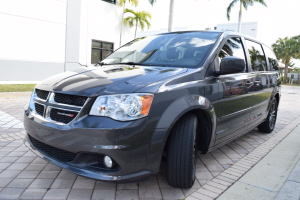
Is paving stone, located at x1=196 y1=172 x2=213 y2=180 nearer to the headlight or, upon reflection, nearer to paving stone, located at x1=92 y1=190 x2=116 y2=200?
paving stone, located at x1=92 y1=190 x2=116 y2=200

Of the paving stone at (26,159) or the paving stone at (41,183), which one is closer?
the paving stone at (41,183)

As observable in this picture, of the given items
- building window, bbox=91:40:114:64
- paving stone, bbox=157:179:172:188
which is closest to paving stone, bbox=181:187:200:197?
paving stone, bbox=157:179:172:188

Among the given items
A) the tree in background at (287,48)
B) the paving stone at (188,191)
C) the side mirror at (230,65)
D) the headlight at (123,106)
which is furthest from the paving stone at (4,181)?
the tree in background at (287,48)

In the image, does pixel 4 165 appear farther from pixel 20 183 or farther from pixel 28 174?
pixel 20 183

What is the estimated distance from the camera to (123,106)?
2117mm

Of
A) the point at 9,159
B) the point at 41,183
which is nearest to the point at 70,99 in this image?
the point at 41,183

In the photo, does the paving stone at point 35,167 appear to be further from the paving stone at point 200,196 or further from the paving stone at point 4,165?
the paving stone at point 200,196

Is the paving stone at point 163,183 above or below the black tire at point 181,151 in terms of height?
below

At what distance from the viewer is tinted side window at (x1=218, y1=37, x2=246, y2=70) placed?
316cm

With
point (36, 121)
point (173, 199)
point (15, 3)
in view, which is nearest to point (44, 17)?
point (15, 3)

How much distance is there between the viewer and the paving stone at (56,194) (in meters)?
2.38

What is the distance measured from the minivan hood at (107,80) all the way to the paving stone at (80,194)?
977 mm

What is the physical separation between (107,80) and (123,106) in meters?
0.40

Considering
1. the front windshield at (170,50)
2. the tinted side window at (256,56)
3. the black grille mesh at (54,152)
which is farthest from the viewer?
the tinted side window at (256,56)
